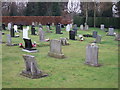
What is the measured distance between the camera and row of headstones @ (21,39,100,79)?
8.37m

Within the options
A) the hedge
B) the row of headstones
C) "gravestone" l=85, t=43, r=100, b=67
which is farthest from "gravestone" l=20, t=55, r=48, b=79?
the hedge

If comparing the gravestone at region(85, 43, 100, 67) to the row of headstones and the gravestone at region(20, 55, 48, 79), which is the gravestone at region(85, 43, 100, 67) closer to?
the row of headstones

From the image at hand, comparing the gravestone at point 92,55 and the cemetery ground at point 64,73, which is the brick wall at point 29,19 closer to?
the cemetery ground at point 64,73

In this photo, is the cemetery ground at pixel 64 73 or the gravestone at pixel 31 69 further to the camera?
the gravestone at pixel 31 69

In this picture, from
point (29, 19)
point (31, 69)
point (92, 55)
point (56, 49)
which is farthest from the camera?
point (29, 19)

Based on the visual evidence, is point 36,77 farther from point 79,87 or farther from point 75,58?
point 75,58

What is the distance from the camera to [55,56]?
12078mm

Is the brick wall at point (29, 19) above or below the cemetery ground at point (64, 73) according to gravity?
above

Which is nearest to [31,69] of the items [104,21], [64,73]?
[64,73]

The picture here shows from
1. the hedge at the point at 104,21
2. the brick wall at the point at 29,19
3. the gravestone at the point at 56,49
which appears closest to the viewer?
the gravestone at the point at 56,49

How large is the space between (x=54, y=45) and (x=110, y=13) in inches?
1321

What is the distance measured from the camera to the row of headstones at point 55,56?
8.37 meters

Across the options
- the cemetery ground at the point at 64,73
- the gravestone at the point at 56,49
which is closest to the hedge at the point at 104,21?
the cemetery ground at the point at 64,73

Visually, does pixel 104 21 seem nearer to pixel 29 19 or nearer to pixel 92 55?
pixel 29 19
